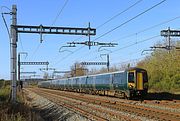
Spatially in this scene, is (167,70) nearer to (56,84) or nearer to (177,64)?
(177,64)

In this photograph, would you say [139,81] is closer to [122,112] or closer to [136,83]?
[136,83]

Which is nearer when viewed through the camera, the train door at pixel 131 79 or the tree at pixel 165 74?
the train door at pixel 131 79

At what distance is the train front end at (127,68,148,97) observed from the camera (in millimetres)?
34656

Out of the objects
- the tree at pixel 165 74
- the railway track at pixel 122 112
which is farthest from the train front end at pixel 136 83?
the tree at pixel 165 74

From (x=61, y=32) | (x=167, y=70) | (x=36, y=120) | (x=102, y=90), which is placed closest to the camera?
(x=36, y=120)

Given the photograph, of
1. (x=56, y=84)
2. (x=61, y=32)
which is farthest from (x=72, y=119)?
(x=56, y=84)

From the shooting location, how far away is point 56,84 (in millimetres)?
94188

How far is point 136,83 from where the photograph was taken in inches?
1372

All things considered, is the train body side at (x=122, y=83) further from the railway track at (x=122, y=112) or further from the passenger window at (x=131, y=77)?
the railway track at (x=122, y=112)

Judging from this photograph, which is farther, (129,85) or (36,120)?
(129,85)

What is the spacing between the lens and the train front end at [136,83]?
3466 cm

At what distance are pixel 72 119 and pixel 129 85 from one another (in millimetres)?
15256

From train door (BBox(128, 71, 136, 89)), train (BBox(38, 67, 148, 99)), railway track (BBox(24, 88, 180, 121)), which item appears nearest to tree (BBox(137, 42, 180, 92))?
train (BBox(38, 67, 148, 99))

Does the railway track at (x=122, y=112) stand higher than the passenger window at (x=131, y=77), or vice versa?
the passenger window at (x=131, y=77)
